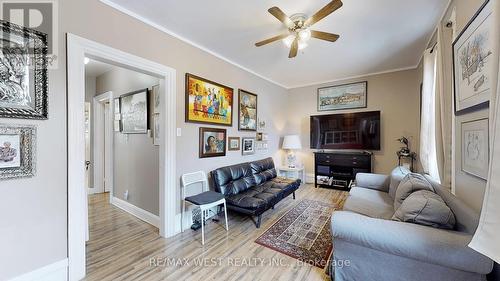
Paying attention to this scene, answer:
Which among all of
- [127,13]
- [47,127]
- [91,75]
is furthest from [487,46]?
[91,75]

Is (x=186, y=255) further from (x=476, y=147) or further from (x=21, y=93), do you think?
(x=476, y=147)

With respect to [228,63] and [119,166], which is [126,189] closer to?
[119,166]

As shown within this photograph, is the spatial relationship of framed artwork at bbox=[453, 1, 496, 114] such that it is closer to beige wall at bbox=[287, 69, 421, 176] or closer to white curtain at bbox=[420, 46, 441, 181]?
white curtain at bbox=[420, 46, 441, 181]

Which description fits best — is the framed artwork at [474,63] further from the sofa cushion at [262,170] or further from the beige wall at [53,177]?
the beige wall at [53,177]

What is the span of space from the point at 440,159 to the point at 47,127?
3.84 metres

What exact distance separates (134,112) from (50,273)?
230 cm

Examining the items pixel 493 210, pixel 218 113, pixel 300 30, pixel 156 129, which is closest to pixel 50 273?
pixel 156 129

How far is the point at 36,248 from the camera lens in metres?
1.61

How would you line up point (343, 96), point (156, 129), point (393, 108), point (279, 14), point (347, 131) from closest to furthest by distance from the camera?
1. point (279, 14)
2. point (156, 129)
3. point (393, 108)
4. point (347, 131)
5. point (343, 96)

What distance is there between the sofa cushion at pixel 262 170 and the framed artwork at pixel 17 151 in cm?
287

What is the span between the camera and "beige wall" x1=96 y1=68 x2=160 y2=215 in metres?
2.99

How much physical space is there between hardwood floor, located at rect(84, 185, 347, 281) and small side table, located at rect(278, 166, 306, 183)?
206cm

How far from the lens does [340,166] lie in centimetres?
474

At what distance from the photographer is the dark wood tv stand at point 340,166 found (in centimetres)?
448
